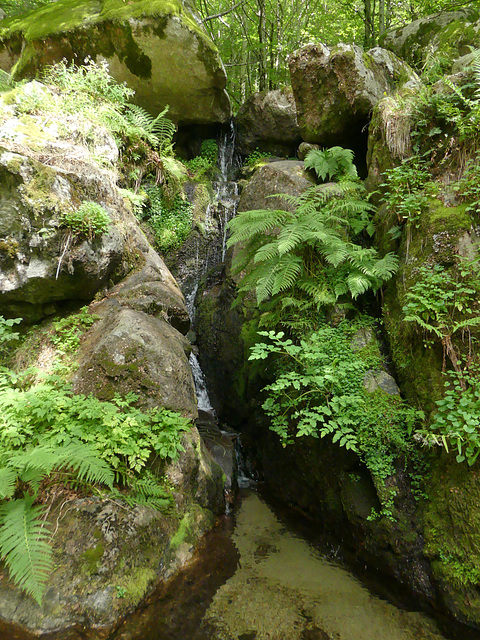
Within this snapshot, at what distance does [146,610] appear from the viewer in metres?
2.72

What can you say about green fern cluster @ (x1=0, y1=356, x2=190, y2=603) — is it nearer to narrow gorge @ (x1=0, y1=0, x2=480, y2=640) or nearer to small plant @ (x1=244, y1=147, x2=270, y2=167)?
narrow gorge @ (x1=0, y1=0, x2=480, y2=640)

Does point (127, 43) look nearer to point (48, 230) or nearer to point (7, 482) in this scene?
point (48, 230)

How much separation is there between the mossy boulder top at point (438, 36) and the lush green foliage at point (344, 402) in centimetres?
651

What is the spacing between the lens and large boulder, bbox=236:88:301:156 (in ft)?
36.0

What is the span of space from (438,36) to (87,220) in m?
9.23

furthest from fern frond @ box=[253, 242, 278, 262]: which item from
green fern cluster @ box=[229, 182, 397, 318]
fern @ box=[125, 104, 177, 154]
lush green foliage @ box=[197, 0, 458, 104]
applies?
lush green foliage @ box=[197, 0, 458, 104]

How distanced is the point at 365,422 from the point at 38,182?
4.82m

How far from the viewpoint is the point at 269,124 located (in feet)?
36.6

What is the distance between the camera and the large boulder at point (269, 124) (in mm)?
10969

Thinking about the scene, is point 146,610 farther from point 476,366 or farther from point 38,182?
point 38,182

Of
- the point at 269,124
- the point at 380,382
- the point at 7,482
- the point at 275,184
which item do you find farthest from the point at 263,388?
the point at 269,124

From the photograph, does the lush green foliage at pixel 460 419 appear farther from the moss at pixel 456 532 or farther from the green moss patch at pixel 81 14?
the green moss patch at pixel 81 14

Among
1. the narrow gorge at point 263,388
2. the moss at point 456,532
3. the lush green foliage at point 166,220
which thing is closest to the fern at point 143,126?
the narrow gorge at point 263,388

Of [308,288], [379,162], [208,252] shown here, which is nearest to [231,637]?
[308,288]
